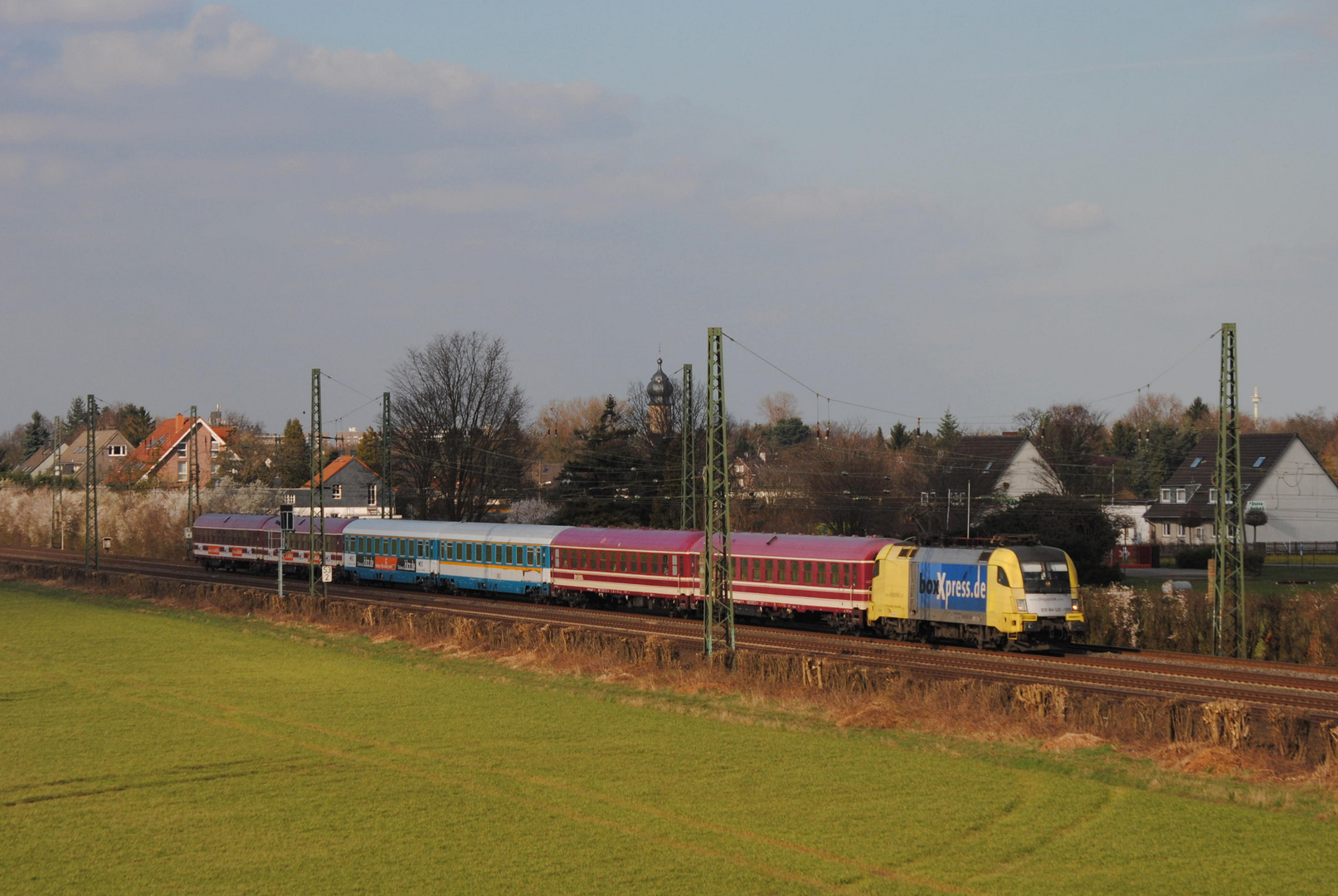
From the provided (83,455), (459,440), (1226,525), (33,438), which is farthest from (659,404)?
(33,438)

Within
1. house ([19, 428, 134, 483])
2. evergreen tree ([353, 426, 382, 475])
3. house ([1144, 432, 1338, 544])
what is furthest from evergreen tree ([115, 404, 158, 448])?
house ([1144, 432, 1338, 544])

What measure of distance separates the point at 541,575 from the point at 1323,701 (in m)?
31.2

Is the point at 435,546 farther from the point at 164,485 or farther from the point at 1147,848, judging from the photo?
the point at 164,485

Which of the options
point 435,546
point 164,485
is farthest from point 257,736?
point 164,485

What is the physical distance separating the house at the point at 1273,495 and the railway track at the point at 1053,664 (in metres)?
59.0

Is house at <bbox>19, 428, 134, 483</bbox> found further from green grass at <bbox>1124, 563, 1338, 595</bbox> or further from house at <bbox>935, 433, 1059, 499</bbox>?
green grass at <bbox>1124, 563, 1338, 595</bbox>

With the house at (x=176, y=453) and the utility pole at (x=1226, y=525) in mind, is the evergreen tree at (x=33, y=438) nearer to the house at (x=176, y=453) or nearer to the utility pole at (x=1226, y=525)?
the house at (x=176, y=453)

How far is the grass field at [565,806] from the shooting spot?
44.5 ft

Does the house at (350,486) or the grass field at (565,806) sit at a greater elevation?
the house at (350,486)

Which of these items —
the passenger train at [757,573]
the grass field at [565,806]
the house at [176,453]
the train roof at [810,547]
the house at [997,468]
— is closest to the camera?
the grass field at [565,806]

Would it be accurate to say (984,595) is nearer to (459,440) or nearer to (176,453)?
(459,440)

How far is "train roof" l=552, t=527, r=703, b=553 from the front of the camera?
43.5 metres

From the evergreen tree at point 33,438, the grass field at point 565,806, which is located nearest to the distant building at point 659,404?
the grass field at point 565,806

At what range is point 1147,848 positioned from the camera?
14.8m
